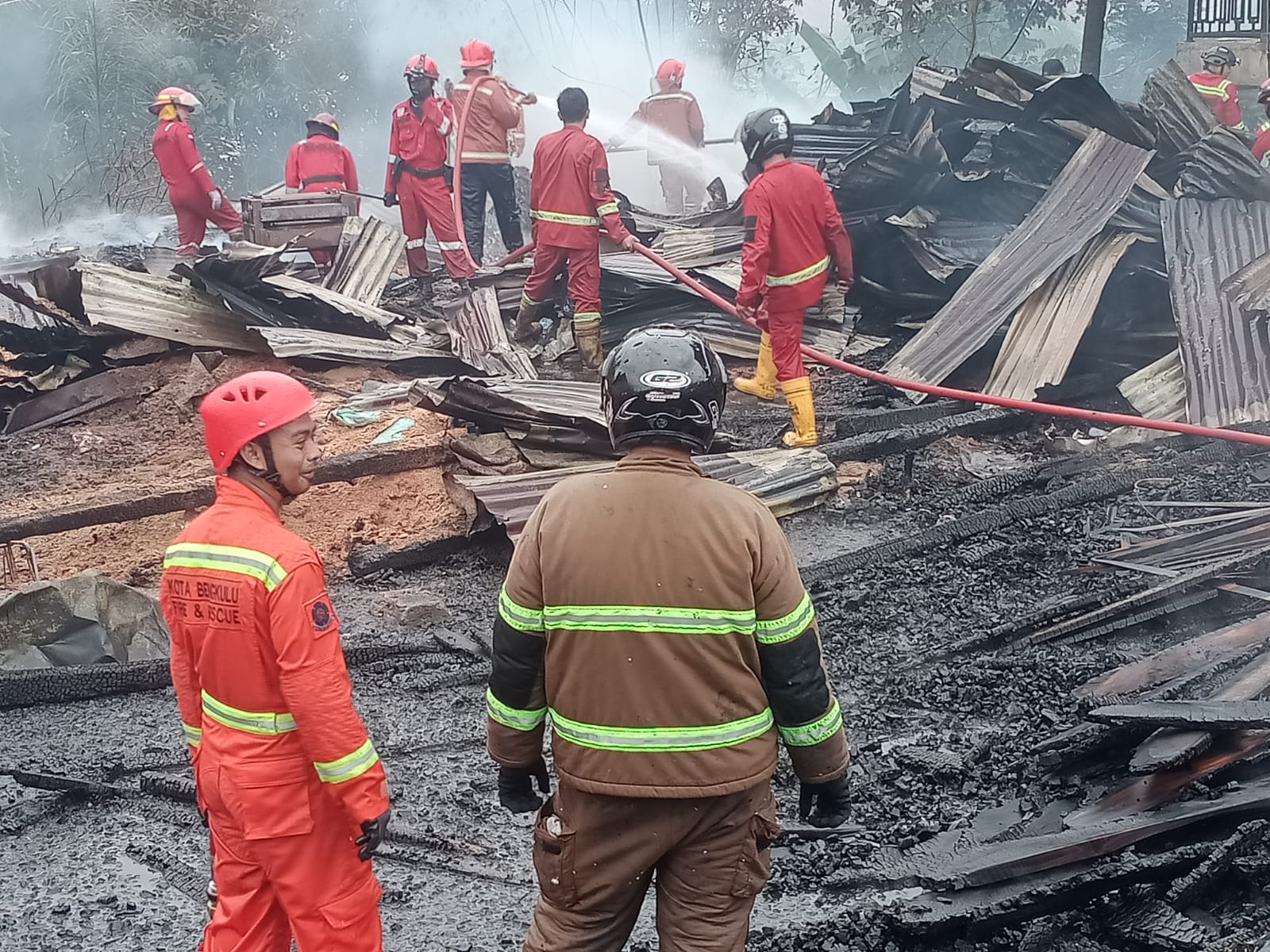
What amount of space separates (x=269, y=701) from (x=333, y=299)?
7.28m

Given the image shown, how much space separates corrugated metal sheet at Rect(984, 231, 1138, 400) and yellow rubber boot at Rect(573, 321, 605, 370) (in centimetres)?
322

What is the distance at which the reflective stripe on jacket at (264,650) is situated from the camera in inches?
97.9

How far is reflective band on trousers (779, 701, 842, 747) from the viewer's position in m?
2.31

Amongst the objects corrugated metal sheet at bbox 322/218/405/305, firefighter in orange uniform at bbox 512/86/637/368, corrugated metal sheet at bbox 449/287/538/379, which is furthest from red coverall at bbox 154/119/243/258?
firefighter in orange uniform at bbox 512/86/637/368

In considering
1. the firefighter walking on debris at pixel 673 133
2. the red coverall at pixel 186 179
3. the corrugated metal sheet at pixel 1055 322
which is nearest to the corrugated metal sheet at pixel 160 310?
the red coverall at pixel 186 179

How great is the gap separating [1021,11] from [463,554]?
886 inches

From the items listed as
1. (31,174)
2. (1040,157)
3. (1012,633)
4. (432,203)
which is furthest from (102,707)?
(31,174)

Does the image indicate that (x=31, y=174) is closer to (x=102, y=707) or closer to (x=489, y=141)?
(x=489, y=141)

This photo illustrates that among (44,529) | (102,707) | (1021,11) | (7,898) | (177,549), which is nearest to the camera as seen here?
(177,549)

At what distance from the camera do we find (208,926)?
2.71 metres

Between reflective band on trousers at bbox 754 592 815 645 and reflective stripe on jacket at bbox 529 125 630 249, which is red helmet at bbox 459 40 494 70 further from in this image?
reflective band on trousers at bbox 754 592 815 645

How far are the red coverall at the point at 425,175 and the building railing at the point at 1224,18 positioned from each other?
43.2ft

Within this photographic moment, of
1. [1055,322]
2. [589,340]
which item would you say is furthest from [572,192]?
[1055,322]

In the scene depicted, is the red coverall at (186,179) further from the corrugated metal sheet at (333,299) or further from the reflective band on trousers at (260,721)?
the reflective band on trousers at (260,721)
